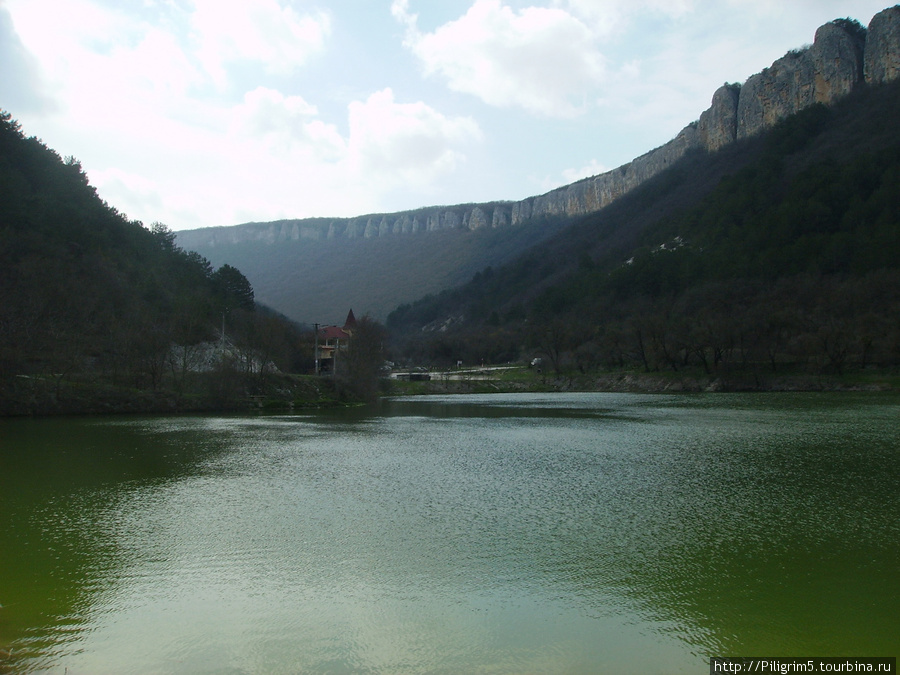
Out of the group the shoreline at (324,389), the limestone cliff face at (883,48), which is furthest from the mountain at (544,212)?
the shoreline at (324,389)

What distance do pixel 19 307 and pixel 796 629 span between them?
4542 cm

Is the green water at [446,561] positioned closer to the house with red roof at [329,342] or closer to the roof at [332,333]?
the house with red roof at [329,342]

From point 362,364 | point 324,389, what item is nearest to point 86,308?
point 324,389

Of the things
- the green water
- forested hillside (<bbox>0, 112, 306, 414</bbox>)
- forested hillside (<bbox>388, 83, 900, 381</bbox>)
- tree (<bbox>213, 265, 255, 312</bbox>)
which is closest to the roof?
tree (<bbox>213, 265, 255, 312</bbox>)

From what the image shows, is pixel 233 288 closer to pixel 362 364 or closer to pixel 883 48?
pixel 362 364

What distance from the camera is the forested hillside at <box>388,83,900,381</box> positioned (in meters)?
59.1

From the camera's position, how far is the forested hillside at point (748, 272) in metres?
59.1

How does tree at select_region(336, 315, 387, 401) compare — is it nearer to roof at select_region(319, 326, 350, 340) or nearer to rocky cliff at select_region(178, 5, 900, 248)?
roof at select_region(319, 326, 350, 340)

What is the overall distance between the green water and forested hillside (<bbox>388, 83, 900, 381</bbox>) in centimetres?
4496

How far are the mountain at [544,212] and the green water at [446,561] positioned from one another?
108 metres

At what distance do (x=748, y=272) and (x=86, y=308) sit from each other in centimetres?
7334

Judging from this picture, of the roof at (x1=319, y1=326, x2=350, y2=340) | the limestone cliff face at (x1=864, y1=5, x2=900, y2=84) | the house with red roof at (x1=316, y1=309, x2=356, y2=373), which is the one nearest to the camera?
the house with red roof at (x1=316, y1=309, x2=356, y2=373)

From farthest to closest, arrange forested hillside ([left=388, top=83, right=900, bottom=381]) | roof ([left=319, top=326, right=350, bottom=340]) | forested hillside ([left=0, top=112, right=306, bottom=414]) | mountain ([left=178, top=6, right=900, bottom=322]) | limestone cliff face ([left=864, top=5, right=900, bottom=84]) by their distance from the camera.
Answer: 1. mountain ([left=178, top=6, right=900, bottom=322])
2. limestone cliff face ([left=864, top=5, right=900, bottom=84])
3. roof ([left=319, top=326, right=350, bottom=340])
4. forested hillside ([left=388, top=83, right=900, bottom=381])
5. forested hillside ([left=0, top=112, right=306, bottom=414])

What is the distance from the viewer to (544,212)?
604 feet
